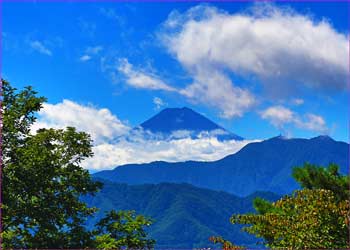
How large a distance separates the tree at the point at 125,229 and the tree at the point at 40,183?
3.04ft

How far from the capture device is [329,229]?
13266mm

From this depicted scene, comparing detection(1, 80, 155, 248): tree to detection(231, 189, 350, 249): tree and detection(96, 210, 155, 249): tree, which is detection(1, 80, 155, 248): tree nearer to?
detection(96, 210, 155, 249): tree

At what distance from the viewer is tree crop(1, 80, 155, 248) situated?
22641 mm

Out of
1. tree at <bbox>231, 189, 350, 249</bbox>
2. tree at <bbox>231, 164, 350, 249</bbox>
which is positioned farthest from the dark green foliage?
tree at <bbox>231, 189, 350, 249</bbox>

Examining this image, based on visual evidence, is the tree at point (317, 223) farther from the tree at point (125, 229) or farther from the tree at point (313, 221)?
the tree at point (125, 229)

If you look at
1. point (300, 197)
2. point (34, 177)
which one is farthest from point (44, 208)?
point (300, 197)

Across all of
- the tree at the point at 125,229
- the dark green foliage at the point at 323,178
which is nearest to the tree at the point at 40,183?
the tree at the point at 125,229

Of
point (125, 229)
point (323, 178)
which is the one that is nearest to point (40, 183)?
point (125, 229)

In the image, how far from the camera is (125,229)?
2666 cm

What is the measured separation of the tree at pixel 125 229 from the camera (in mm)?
25781

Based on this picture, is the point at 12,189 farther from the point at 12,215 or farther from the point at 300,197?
the point at 300,197

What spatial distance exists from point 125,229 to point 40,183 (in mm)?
5500

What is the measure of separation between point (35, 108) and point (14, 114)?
1.77 meters

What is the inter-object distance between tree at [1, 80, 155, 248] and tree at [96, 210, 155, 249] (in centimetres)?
93
